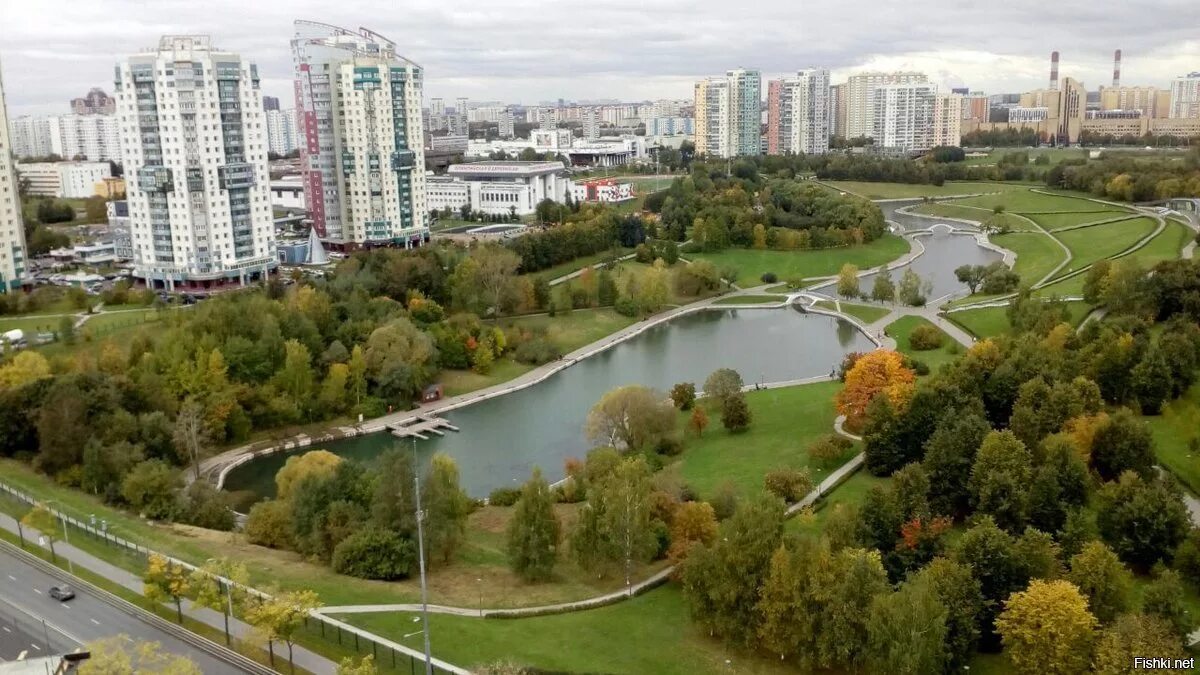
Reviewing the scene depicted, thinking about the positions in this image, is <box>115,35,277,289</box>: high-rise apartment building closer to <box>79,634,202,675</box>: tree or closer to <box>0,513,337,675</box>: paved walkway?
<box>0,513,337,675</box>: paved walkway

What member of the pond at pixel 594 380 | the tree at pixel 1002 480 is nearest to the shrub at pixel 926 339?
the pond at pixel 594 380

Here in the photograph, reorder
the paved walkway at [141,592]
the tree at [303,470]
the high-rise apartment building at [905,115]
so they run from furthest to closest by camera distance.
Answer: the high-rise apartment building at [905,115] < the tree at [303,470] < the paved walkway at [141,592]

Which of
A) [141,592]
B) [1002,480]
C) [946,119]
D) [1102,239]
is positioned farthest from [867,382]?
[946,119]

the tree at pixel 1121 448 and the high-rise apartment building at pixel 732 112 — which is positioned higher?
the high-rise apartment building at pixel 732 112

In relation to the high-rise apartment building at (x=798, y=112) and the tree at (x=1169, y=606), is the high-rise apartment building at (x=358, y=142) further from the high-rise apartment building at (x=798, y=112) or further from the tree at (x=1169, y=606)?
the high-rise apartment building at (x=798, y=112)

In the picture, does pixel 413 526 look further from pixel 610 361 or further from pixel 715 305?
pixel 715 305

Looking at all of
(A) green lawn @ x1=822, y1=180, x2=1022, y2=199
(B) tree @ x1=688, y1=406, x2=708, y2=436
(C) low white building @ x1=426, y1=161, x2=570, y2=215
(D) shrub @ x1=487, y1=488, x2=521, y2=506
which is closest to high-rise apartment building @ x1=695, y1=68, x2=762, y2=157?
(A) green lawn @ x1=822, y1=180, x2=1022, y2=199
